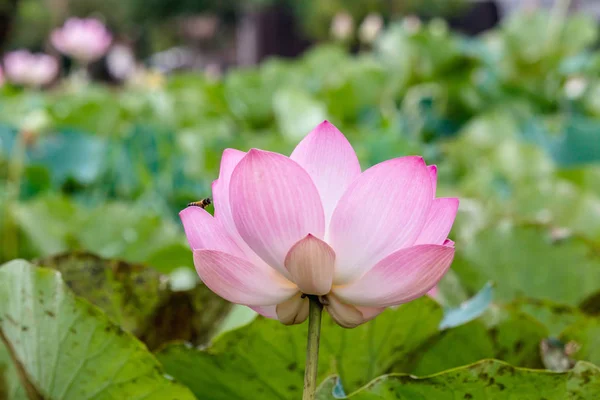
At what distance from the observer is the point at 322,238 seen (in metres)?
0.29

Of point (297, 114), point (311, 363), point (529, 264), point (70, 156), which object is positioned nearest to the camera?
point (311, 363)

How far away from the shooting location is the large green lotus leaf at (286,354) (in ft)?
1.25

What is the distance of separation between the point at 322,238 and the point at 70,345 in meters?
0.15

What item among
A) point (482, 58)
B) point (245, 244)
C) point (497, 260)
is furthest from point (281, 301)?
point (482, 58)

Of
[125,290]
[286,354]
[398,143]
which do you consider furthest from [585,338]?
[398,143]

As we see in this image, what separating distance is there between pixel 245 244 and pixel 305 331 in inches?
4.0

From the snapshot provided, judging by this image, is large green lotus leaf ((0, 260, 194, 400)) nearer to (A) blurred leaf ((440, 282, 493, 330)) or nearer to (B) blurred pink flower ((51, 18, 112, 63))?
(A) blurred leaf ((440, 282, 493, 330))

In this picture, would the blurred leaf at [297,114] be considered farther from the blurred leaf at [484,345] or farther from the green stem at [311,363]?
the green stem at [311,363]

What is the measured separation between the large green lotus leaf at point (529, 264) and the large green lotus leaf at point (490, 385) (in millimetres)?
316

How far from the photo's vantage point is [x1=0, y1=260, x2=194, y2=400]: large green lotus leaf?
0.35m

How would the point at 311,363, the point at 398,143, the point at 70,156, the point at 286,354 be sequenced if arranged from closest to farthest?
1. the point at 311,363
2. the point at 286,354
3. the point at 398,143
4. the point at 70,156

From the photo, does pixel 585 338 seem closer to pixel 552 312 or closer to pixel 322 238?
pixel 552 312

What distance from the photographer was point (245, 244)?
0.97 ft

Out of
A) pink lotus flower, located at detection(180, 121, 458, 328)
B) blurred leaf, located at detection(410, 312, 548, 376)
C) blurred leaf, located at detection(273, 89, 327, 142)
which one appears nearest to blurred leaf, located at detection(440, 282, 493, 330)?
blurred leaf, located at detection(410, 312, 548, 376)
